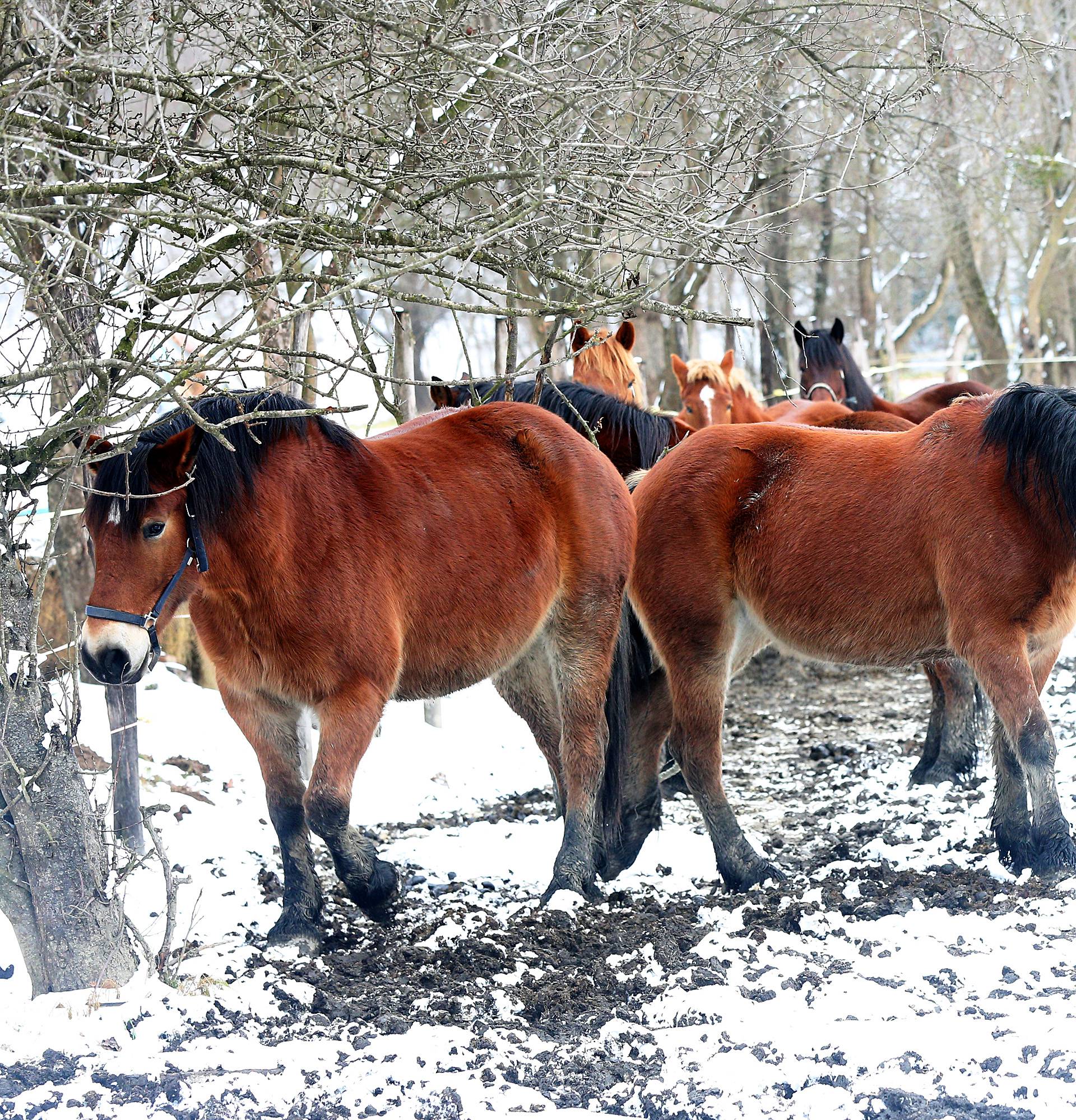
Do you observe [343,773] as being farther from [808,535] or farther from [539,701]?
[808,535]

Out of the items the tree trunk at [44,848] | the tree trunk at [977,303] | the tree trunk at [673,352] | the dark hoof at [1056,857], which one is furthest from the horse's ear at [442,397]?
the tree trunk at [977,303]

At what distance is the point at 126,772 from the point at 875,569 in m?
3.23

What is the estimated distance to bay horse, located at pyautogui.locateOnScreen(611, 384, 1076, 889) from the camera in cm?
441

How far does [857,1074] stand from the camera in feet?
9.50

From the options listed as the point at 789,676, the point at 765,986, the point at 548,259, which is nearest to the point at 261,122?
the point at 548,259

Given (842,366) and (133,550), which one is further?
(842,366)

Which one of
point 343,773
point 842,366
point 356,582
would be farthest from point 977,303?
point 343,773

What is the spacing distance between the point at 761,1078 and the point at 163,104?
3.05 meters

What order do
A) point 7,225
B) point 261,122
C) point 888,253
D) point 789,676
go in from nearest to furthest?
1. point 7,225
2. point 261,122
3. point 789,676
4. point 888,253

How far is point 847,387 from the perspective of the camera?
424 inches

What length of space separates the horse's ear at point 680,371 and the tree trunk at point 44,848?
22.0 feet

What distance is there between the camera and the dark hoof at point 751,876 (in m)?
4.55

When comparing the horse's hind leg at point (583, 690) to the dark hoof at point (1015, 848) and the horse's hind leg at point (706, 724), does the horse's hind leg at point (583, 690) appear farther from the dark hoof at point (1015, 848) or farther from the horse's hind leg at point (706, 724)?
the dark hoof at point (1015, 848)

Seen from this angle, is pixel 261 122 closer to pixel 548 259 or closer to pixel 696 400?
pixel 548 259
